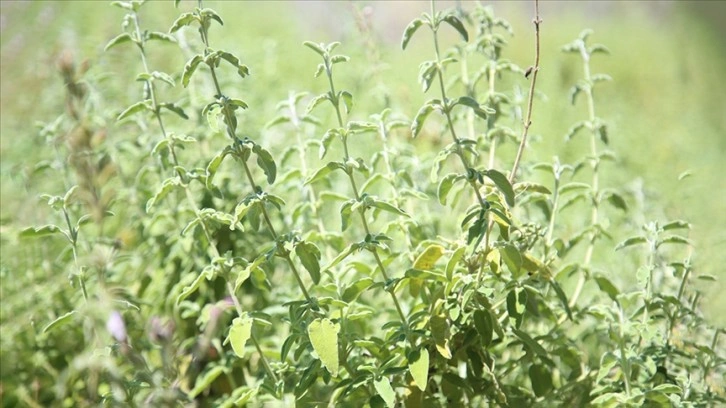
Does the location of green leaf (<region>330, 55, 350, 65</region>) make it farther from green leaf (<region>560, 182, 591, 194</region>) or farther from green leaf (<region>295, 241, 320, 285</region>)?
green leaf (<region>560, 182, 591, 194</region>)

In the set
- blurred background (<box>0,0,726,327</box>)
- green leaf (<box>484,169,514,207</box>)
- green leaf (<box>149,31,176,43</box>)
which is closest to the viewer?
green leaf (<box>484,169,514,207</box>)

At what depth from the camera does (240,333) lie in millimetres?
1466

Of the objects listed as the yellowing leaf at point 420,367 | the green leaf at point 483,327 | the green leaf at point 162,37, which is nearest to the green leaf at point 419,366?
the yellowing leaf at point 420,367

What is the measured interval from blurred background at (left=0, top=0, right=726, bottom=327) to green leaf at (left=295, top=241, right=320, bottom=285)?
0.90 meters

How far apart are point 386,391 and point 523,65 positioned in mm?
4531

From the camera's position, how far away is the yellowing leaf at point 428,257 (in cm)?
167

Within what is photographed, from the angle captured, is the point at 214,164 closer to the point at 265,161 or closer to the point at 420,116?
the point at 265,161

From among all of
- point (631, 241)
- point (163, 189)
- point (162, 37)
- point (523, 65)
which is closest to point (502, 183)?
point (631, 241)

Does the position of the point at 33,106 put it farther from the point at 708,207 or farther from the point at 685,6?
the point at 685,6

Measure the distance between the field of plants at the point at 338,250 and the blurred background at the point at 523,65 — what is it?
0.03 metres

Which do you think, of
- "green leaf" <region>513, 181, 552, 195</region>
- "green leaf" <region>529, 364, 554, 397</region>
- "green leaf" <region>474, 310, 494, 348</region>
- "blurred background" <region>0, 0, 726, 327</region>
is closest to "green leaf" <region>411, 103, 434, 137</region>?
"green leaf" <region>513, 181, 552, 195</region>

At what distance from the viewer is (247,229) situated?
2.27 metres

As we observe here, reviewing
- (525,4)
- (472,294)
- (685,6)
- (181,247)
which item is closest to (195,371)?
(181,247)

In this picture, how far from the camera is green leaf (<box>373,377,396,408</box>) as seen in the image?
1.43m
